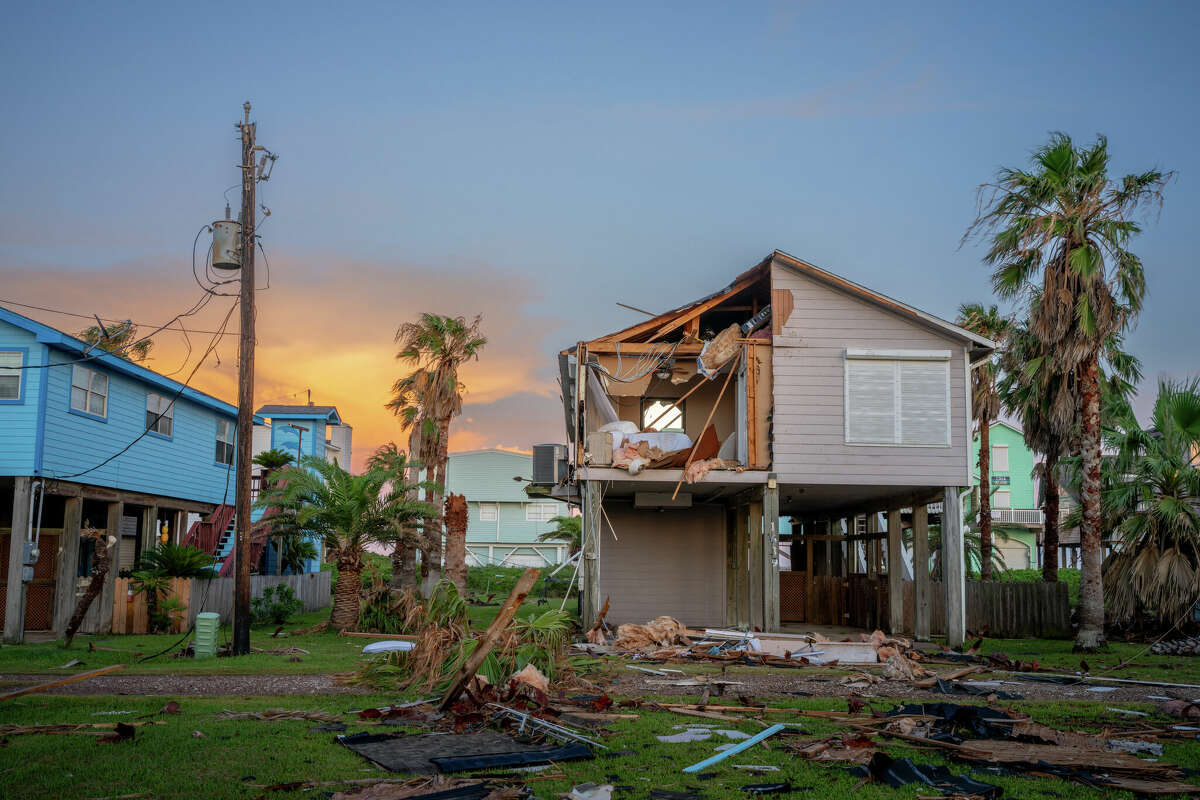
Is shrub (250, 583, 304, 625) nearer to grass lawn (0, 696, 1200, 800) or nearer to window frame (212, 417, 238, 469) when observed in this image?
window frame (212, 417, 238, 469)

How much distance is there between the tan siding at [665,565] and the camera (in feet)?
77.6

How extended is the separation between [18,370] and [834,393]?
16.6m

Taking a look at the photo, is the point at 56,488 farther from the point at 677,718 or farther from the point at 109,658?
the point at 677,718

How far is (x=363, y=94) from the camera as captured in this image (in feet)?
61.6

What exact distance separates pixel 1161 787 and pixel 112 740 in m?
7.81

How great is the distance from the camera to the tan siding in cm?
2366

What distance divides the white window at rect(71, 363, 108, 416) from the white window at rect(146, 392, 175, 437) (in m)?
1.58

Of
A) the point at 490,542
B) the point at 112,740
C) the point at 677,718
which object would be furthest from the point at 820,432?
the point at 490,542

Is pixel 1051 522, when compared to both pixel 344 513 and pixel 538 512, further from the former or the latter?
pixel 538 512

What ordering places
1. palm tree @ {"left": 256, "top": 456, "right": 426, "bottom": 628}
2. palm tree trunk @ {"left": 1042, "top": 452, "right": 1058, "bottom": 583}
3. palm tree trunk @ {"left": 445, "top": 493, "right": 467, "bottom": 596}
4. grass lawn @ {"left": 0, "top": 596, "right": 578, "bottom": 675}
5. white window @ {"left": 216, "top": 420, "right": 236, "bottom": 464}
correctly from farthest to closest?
white window @ {"left": 216, "top": 420, "right": 236, "bottom": 464}
palm tree trunk @ {"left": 1042, "top": 452, "right": 1058, "bottom": 583}
palm tree trunk @ {"left": 445, "top": 493, "right": 467, "bottom": 596}
palm tree @ {"left": 256, "top": 456, "right": 426, "bottom": 628}
grass lawn @ {"left": 0, "top": 596, "right": 578, "bottom": 675}

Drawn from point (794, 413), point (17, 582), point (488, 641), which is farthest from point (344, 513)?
point (488, 641)

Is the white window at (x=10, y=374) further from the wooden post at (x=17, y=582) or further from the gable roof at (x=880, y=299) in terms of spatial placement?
the gable roof at (x=880, y=299)

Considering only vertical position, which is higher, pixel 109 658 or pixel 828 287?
pixel 828 287

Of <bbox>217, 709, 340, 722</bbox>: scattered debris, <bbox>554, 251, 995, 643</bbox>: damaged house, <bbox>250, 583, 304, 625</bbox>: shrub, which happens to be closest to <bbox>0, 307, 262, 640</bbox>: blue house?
<bbox>250, 583, 304, 625</bbox>: shrub
